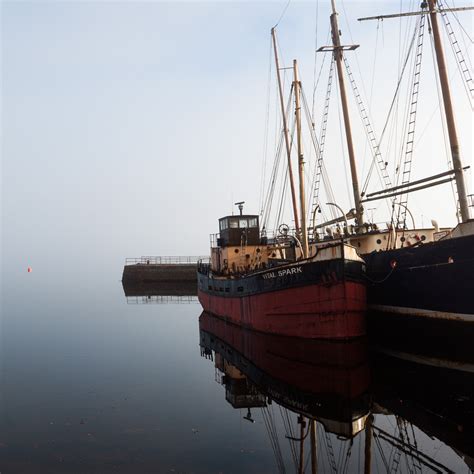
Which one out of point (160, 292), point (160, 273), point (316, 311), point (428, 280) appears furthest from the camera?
point (160, 273)

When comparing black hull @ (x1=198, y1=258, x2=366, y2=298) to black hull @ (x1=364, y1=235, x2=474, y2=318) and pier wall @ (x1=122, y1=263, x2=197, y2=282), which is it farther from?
pier wall @ (x1=122, y1=263, x2=197, y2=282)

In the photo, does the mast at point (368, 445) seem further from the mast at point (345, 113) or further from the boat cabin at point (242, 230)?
the boat cabin at point (242, 230)

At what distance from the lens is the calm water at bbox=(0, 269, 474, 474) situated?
10281mm

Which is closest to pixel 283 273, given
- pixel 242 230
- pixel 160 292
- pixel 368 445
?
pixel 368 445

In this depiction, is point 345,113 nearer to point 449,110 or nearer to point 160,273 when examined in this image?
point 449,110

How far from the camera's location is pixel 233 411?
46.4 feet

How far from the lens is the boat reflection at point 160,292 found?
54069 millimetres

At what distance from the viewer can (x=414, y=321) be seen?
704 inches

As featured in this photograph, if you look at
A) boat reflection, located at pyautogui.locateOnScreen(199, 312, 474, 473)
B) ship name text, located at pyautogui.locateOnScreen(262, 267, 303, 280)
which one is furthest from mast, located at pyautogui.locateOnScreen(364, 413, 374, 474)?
ship name text, located at pyautogui.locateOnScreen(262, 267, 303, 280)

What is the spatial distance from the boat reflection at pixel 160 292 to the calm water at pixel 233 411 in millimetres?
29365

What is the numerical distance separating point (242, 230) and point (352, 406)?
61.0ft

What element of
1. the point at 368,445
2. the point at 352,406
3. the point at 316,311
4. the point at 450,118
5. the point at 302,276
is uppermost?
the point at 450,118

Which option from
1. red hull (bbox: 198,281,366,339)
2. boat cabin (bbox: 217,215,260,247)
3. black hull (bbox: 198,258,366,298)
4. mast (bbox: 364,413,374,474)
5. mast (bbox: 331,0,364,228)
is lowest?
mast (bbox: 364,413,374,474)

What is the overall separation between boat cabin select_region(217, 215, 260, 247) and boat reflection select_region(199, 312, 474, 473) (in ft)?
34.8
